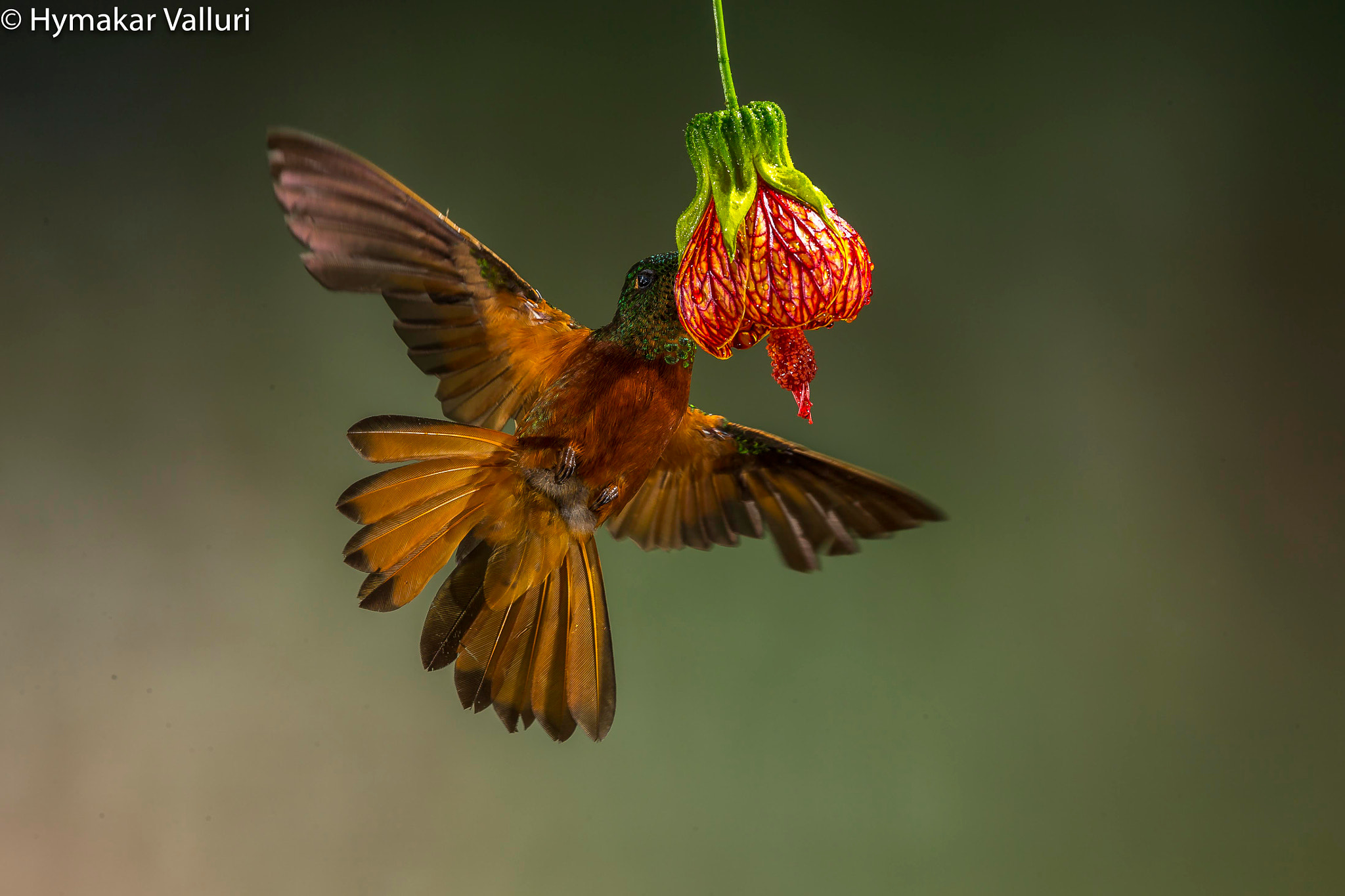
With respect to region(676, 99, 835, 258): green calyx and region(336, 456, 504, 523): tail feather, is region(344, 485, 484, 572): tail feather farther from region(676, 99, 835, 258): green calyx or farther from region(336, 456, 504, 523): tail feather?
region(676, 99, 835, 258): green calyx

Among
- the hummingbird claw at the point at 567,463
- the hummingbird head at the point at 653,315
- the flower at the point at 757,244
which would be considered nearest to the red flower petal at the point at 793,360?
the flower at the point at 757,244

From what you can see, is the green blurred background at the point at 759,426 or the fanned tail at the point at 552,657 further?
the green blurred background at the point at 759,426

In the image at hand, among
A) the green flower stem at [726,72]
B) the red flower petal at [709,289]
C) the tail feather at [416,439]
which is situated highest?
the green flower stem at [726,72]

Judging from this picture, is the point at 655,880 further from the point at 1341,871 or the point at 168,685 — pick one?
the point at 1341,871

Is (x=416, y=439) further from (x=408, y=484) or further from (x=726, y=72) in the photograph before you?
(x=726, y=72)

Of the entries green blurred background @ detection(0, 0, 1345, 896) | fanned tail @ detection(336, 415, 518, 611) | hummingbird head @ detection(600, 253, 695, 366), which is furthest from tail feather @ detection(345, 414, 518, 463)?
green blurred background @ detection(0, 0, 1345, 896)

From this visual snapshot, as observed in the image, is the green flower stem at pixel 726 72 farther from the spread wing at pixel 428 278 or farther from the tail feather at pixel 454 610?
the tail feather at pixel 454 610

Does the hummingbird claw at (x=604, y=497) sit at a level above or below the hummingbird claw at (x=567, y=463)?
below

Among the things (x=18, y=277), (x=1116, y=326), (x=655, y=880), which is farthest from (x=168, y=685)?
(x=1116, y=326)

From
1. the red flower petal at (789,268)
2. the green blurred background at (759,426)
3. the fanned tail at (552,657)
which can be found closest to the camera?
the red flower petal at (789,268)
